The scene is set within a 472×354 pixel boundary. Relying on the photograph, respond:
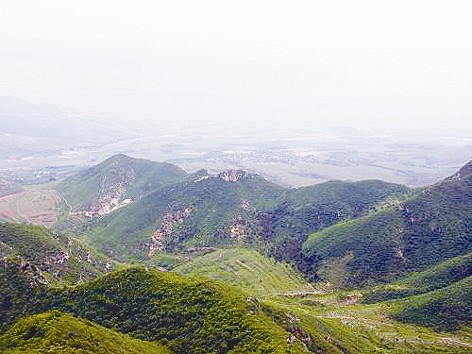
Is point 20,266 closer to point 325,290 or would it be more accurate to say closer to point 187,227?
point 325,290

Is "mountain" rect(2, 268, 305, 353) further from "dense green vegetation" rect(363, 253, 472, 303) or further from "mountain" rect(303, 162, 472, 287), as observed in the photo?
"mountain" rect(303, 162, 472, 287)

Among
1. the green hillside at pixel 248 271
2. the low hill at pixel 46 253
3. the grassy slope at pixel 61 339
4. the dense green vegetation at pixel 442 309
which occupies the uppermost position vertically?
the grassy slope at pixel 61 339

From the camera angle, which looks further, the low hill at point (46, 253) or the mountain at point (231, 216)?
the mountain at point (231, 216)

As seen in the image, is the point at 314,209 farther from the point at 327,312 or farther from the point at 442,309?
the point at 442,309

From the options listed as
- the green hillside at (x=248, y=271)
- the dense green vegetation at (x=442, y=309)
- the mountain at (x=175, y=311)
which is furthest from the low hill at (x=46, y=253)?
the dense green vegetation at (x=442, y=309)

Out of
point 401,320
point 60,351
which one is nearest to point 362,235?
point 401,320

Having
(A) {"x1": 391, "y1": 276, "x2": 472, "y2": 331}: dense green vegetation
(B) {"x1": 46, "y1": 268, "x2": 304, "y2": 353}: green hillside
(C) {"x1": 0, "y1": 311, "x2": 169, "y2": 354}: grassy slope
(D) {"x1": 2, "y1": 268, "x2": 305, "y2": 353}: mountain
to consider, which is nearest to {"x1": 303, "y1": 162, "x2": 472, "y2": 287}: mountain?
(A) {"x1": 391, "y1": 276, "x2": 472, "y2": 331}: dense green vegetation

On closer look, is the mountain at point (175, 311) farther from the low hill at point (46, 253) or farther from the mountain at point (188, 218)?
the mountain at point (188, 218)
